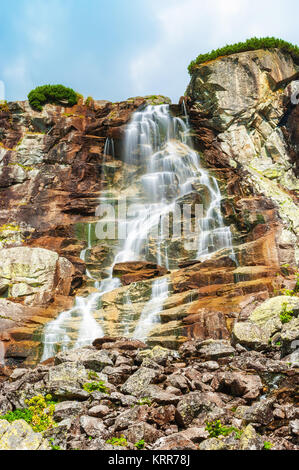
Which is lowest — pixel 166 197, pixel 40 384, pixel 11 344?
pixel 40 384

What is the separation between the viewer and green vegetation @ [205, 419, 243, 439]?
290 inches

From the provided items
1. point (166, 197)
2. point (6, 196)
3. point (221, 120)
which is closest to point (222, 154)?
point (221, 120)

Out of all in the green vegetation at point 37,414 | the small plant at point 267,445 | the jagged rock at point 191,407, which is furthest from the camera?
the green vegetation at point 37,414

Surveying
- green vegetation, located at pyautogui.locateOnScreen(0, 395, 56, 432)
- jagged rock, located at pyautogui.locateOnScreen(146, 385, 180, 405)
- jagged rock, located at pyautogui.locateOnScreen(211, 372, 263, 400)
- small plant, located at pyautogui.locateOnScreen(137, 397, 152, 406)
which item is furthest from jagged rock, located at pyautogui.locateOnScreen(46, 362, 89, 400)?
jagged rock, located at pyautogui.locateOnScreen(211, 372, 263, 400)

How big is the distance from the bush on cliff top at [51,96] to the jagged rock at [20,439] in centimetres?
4206

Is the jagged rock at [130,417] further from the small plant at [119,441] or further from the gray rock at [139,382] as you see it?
the gray rock at [139,382]

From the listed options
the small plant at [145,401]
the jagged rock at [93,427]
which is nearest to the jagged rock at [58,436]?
the jagged rock at [93,427]

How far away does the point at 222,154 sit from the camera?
119ft

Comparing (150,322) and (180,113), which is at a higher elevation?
(180,113)

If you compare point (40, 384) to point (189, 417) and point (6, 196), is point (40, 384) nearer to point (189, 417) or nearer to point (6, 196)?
point (189, 417)

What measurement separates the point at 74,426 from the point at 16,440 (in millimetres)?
1394

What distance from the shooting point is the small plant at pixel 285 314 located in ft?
44.6

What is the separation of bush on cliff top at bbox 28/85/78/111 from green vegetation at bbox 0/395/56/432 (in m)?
40.3
